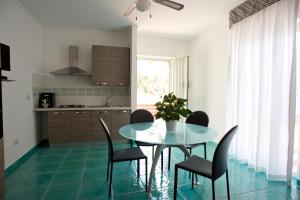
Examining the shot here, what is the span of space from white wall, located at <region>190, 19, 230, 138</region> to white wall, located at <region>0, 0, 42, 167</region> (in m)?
3.84

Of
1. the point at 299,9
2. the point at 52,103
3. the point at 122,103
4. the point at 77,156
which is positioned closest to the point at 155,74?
the point at 122,103

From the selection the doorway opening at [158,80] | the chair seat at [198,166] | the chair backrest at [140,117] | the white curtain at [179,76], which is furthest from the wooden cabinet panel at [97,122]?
the chair seat at [198,166]

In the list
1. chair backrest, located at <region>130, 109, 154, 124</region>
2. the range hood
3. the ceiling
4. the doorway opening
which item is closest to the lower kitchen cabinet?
the range hood

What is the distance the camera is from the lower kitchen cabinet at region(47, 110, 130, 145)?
386cm

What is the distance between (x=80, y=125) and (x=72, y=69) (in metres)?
1.27

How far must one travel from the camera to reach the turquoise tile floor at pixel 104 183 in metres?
2.14

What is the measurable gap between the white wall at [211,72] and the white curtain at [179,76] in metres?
0.27

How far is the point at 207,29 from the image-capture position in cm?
439

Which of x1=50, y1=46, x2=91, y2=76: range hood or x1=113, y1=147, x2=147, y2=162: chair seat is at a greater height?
x1=50, y1=46, x2=91, y2=76: range hood

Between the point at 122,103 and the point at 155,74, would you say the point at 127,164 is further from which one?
the point at 155,74

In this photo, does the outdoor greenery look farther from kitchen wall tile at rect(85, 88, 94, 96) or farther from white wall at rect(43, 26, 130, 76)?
white wall at rect(43, 26, 130, 76)

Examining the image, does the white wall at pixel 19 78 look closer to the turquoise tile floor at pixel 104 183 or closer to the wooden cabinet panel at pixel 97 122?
the turquoise tile floor at pixel 104 183

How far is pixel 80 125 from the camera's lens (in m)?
3.99

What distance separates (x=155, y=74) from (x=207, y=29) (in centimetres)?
215
